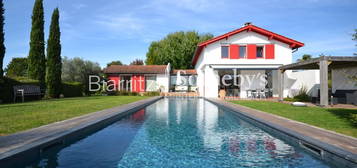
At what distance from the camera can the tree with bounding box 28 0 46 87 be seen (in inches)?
734

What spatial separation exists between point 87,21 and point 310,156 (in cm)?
2172

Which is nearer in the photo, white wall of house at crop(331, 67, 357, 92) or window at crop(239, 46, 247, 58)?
white wall of house at crop(331, 67, 357, 92)

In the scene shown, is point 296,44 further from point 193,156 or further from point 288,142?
point 193,156

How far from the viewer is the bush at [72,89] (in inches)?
856

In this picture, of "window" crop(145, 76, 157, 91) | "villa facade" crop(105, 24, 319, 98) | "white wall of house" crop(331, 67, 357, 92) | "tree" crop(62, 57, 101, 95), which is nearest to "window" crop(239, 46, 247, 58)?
"villa facade" crop(105, 24, 319, 98)

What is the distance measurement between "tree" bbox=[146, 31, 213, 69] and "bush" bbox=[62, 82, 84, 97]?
603 inches

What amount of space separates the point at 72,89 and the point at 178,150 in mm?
20490

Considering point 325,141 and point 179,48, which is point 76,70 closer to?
point 179,48

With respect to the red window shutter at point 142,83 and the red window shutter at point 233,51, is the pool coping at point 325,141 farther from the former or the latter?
the red window shutter at point 142,83

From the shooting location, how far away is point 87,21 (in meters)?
21.5

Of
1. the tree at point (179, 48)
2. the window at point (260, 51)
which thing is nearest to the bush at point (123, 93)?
the tree at point (179, 48)

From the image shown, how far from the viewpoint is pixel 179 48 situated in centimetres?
3556

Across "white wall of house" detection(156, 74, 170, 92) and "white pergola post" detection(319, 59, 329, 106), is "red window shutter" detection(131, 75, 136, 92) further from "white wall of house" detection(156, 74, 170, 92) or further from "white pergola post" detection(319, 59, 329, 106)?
"white pergola post" detection(319, 59, 329, 106)

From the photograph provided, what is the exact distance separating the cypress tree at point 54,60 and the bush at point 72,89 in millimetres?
1034
